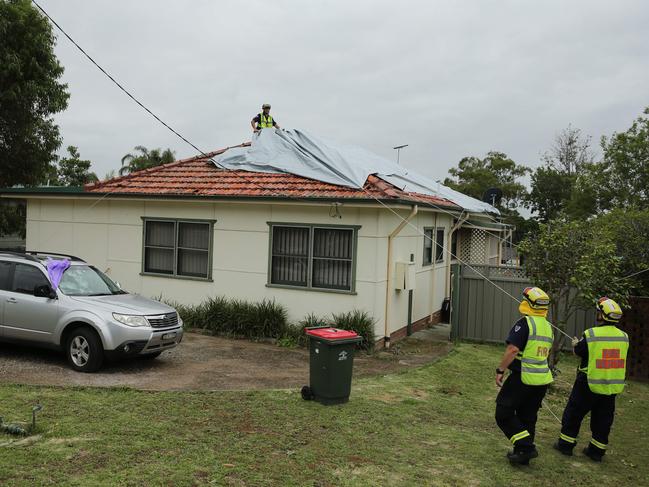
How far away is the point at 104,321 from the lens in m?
8.59

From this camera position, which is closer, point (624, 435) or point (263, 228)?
point (624, 435)

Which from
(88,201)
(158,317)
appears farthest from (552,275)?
(88,201)

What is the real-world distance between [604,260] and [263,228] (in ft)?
20.5

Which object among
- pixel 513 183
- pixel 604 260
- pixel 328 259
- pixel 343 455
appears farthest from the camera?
pixel 513 183

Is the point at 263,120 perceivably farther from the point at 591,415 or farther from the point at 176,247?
the point at 591,415

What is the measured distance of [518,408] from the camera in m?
6.11

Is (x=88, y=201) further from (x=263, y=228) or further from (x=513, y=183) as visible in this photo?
(x=513, y=183)

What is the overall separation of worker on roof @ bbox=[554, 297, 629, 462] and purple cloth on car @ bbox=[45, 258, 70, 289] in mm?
7137

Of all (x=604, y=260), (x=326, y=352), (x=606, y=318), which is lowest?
(x=326, y=352)

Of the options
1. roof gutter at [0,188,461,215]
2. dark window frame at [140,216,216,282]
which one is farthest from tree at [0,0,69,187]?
dark window frame at [140,216,216,282]

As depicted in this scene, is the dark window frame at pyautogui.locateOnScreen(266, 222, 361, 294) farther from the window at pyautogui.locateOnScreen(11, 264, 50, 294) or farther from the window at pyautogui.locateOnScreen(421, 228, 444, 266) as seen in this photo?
the window at pyautogui.locateOnScreen(11, 264, 50, 294)

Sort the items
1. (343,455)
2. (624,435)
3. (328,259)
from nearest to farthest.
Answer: (343,455), (624,435), (328,259)

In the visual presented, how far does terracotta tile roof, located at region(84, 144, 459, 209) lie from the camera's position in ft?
37.8

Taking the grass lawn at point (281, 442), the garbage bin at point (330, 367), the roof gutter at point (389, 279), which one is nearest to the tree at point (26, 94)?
the roof gutter at point (389, 279)
